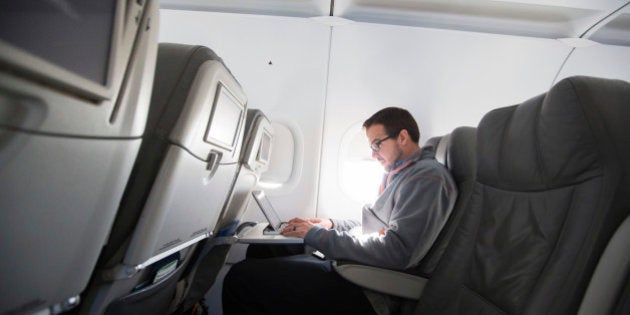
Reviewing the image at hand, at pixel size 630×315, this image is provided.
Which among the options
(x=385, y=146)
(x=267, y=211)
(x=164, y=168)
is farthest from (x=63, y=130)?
(x=385, y=146)

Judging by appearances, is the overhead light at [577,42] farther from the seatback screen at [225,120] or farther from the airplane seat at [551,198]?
the seatback screen at [225,120]

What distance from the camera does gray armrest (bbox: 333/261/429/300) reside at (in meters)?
1.37

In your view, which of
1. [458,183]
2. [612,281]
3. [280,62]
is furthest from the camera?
[280,62]

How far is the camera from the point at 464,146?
59.4 inches

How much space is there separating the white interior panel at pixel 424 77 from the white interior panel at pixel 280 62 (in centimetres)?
14

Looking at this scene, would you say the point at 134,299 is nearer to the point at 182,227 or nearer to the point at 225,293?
the point at 182,227

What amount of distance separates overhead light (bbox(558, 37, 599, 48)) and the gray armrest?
315cm

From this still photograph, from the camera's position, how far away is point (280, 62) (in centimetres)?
293

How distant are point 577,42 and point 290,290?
381 centimetres

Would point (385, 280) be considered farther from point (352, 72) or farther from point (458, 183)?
point (352, 72)

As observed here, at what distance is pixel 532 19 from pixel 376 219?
267 centimetres

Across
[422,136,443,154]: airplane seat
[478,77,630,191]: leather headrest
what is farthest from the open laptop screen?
[478,77,630,191]: leather headrest

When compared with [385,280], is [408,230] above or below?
above

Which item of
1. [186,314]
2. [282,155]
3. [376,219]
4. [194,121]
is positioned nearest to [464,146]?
[376,219]
